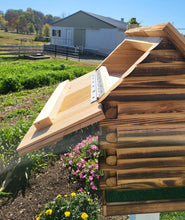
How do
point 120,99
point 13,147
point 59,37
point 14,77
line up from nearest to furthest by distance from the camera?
point 120,99 → point 13,147 → point 14,77 → point 59,37

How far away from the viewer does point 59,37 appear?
29.8 m

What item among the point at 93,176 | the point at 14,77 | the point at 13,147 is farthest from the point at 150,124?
the point at 14,77

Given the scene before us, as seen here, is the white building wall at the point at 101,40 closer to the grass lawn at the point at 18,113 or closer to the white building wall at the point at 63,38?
the white building wall at the point at 63,38

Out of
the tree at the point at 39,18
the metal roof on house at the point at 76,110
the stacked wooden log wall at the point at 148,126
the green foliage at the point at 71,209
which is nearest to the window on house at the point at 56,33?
the green foliage at the point at 71,209

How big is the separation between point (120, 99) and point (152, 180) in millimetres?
595

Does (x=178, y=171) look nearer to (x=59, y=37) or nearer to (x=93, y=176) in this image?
(x=93, y=176)

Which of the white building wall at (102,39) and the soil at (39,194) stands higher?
the white building wall at (102,39)

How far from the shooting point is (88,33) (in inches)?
1051

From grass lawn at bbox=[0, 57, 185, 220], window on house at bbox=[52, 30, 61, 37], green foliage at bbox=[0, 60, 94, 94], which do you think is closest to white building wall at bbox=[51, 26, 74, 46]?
window on house at bbox=[52, 30, 61, 37]

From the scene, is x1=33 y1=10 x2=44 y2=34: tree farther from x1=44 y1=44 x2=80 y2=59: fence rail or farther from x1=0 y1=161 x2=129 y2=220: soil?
x1=0 y1=161 x2=129 y2=220: soil

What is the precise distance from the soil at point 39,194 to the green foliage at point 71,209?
0.50 metres

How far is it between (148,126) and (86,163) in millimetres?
2519

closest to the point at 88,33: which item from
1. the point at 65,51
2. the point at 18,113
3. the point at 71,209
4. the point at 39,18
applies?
the point at 65,51

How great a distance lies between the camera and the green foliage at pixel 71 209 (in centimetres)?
251
